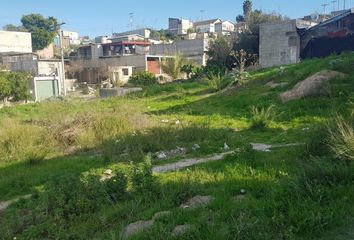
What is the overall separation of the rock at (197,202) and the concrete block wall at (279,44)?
28489 millimetres

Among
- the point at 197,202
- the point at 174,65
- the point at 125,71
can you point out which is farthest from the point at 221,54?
the point at 197,202

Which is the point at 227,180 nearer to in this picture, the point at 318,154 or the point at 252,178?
the point at 252,178

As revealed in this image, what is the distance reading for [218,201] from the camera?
180 inches

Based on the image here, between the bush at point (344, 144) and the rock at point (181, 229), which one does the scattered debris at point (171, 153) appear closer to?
the bush at point (344, 144)

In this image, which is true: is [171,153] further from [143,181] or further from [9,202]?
[9,202]

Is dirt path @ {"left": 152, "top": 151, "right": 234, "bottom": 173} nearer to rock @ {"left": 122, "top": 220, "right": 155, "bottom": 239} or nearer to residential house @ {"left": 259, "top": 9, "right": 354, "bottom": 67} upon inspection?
rock @ {"left": 122, "top": 220, "right": 155, "bottom": 239}

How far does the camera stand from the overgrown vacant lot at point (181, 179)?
388 cm

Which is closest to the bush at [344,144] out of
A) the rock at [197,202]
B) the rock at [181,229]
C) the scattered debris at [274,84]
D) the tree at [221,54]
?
the rock at [197,202]

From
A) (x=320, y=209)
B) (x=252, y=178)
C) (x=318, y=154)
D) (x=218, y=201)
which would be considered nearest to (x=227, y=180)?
(x=252, y=178)

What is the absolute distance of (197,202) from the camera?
4738 millimetres

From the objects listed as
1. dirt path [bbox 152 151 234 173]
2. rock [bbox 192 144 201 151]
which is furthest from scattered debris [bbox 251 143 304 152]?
rock [bbox 192 144 201 151]

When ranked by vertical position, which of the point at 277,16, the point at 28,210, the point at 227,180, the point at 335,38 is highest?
the point at 277,16

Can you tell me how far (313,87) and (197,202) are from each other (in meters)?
9.16

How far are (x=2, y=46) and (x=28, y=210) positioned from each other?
211 feet
